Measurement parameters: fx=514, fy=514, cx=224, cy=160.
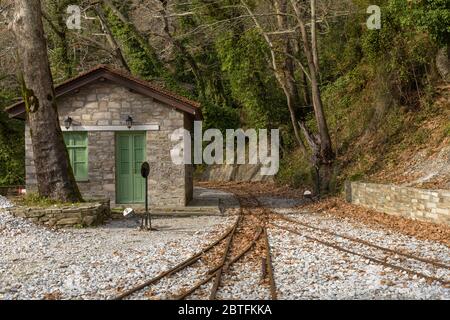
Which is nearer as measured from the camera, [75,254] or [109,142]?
[75,254]

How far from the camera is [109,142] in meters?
15.9

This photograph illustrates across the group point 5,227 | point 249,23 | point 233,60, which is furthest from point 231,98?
point 5,227

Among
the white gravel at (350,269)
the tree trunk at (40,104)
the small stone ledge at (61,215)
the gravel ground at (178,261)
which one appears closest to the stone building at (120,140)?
the tree trunk at (40,104)

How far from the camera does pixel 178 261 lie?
26.9ft

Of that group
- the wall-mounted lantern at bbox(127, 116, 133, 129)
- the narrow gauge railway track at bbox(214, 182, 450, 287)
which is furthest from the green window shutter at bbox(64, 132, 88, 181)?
the narrow gauge railway track at bbox(214, 182, 450, 287)

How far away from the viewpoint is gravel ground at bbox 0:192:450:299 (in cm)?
636

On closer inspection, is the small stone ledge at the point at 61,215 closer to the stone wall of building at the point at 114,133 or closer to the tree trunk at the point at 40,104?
the tree trunk at the point at 40,104

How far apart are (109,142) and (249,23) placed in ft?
32.4

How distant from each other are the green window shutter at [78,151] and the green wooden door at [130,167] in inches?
40.2

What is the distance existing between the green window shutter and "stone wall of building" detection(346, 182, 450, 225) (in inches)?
325

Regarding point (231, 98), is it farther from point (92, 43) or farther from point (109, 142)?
point (109, 142)

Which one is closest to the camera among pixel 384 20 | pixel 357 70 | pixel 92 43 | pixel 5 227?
pixel 5 227

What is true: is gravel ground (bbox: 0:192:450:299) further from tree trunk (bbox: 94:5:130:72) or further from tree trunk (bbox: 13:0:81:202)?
tree trunk (bbox: 94:5:130:72)

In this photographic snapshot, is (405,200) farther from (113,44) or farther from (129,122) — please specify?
(113,44)
